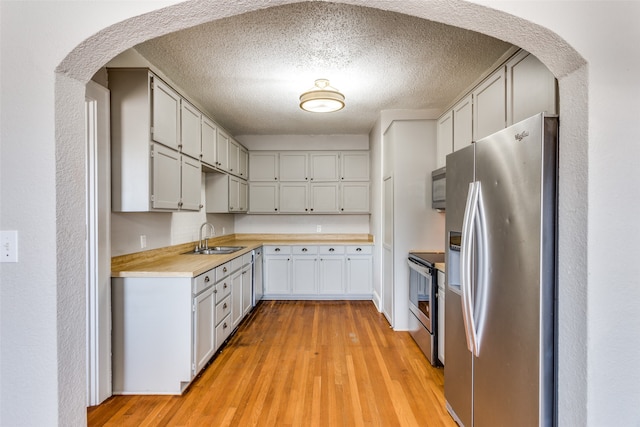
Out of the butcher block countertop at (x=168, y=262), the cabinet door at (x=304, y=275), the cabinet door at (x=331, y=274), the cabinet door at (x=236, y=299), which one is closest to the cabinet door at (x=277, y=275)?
the cabinet door at (x=304, y=275)

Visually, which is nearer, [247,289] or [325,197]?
[247,289]

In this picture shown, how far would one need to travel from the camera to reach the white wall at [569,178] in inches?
42.8

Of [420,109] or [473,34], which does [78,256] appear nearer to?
[473,34]

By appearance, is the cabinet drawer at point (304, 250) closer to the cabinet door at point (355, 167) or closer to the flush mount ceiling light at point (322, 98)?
the cabinet door at point (355, 167)

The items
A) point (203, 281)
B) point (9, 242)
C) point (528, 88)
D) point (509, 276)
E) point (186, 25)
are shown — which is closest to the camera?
point (9, 242)

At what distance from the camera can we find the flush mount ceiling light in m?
2.78

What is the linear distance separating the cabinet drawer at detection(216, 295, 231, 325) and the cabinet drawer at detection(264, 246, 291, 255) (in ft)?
5.04

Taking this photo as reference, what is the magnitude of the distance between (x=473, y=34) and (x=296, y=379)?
2808 millimetres

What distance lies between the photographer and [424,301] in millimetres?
2947

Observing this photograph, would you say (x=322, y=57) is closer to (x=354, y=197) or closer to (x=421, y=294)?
(x=421, y=294)

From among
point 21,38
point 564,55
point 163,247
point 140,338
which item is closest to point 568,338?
point 564,55

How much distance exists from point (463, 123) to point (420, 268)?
1308 mm

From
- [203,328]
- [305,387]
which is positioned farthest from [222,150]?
[305,387]

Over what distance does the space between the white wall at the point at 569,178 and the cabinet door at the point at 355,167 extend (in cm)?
380
